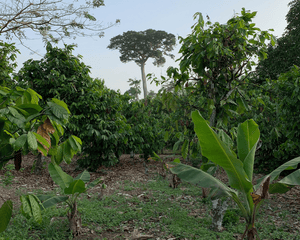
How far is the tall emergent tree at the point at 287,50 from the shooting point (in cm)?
1414

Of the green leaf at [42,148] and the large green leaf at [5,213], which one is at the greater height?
the green leaf at [42,148]

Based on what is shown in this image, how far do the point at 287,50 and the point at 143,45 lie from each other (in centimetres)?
1892

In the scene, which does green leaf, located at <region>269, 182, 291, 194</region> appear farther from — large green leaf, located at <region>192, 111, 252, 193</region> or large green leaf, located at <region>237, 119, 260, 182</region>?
large green leaf, located at <region>237, 119, 260, 182</region>

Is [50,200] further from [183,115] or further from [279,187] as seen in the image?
[183,115]

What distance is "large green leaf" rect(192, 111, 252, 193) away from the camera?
2219 millimetres

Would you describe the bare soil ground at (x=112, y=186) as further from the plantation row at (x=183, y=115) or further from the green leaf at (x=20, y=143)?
the green leaf at (x=20, y=143)

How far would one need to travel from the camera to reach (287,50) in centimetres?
1459

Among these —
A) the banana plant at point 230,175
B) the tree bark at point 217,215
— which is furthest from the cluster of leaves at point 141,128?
the banana plant at point 230,175

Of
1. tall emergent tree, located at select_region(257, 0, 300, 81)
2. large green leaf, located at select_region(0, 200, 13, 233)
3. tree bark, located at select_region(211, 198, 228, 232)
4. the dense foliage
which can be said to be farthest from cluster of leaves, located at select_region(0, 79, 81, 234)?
tall emergent tree, located at select_region(257, 0, 300, 81)

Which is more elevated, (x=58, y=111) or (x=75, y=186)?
(x=58, y=111)

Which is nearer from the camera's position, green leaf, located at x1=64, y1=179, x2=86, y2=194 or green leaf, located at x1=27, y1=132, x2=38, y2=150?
green leaf, located at x1=27, y1=132, x2=38, y2=150

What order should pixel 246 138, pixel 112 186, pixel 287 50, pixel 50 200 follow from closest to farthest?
pixel 246 138 → pixel 50 200 → pixel 112 186 → pixel 287 50

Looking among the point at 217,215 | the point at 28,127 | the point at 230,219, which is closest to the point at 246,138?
the point at 217,215

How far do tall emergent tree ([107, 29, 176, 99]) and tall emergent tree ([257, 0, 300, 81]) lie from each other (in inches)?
611
